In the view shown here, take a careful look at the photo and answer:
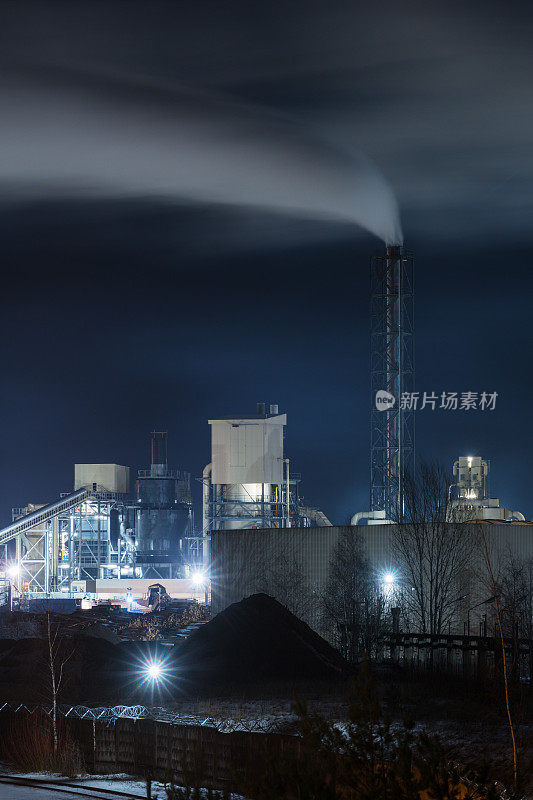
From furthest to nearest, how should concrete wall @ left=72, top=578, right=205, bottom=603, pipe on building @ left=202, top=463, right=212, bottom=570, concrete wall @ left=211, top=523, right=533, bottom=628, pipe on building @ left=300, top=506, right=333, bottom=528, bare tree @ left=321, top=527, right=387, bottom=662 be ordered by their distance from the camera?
1. concrete wall @ left=72, top=578, right=205, bottom=603
2. pipe on building @ left=300, top=506, right=333, bottom=528
3. pipe on building @ left=202, top=463, right=212, bottom=570
4. concrete wall @ left=211, top=523, right=533, bottom=628
5. bare tree @ left=321, top=527, right=387, bottom=662

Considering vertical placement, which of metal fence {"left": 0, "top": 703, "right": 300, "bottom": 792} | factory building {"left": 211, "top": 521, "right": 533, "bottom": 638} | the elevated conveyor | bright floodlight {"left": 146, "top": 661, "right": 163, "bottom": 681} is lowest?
bright floodlight {"left": 146, "top": 661, "right": 163, "bottom": 681}

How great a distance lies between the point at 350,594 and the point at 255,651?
9732mm

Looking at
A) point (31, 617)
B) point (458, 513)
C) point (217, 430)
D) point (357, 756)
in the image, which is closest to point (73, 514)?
point (217, 430)

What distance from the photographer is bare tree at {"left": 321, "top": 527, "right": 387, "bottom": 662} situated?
127 feet

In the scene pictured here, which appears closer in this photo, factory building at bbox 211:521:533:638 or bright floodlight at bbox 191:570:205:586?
factory building at bbox 211:521:533:638

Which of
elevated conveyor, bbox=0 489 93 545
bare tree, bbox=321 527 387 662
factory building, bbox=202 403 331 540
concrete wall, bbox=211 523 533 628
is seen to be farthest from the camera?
elevated conveyor, bbox=0 489 93 545

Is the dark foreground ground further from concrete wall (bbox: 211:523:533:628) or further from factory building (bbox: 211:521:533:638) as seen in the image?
concrete wall (bbox: 211:523:533:628)

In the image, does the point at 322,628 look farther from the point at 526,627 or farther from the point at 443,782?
the point at 443,782

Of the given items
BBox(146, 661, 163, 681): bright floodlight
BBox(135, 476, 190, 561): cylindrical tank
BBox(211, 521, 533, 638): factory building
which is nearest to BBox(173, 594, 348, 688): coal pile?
BBox(146, 661, 163, 681): bright floodlight

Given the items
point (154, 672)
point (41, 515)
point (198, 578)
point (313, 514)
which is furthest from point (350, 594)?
point (41, 515)

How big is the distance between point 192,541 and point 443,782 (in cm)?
8004

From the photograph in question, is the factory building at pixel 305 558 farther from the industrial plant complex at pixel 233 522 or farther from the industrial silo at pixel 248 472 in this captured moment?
the industrial silo at pixel 248 472

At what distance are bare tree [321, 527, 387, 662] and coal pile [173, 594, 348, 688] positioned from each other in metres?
4.31

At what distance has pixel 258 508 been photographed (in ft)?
231
